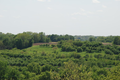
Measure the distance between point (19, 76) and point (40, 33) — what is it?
209ft

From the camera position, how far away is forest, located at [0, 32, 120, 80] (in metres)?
13.1

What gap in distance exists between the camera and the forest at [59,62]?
13122 mm

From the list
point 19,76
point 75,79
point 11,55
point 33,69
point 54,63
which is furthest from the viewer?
point 11,55

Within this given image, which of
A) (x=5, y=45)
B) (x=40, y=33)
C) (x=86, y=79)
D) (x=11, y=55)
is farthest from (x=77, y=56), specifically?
(x=40, y=33)

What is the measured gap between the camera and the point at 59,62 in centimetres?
3453

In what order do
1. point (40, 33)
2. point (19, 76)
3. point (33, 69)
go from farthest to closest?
1. point (40, 33)
2. point (33, 69)
3. point (19, 76)

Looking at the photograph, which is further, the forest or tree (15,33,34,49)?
tree (15,33,34,49)

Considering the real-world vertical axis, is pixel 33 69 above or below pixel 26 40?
below

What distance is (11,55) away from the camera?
4369 centimetres

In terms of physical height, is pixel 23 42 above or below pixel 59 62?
above

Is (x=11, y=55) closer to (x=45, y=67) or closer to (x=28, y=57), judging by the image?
(x=28, y=57)

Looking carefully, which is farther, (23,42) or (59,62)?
(23,42)

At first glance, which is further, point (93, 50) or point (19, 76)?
point (93, 50)

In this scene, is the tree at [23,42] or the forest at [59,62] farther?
the tree at [23,42]
